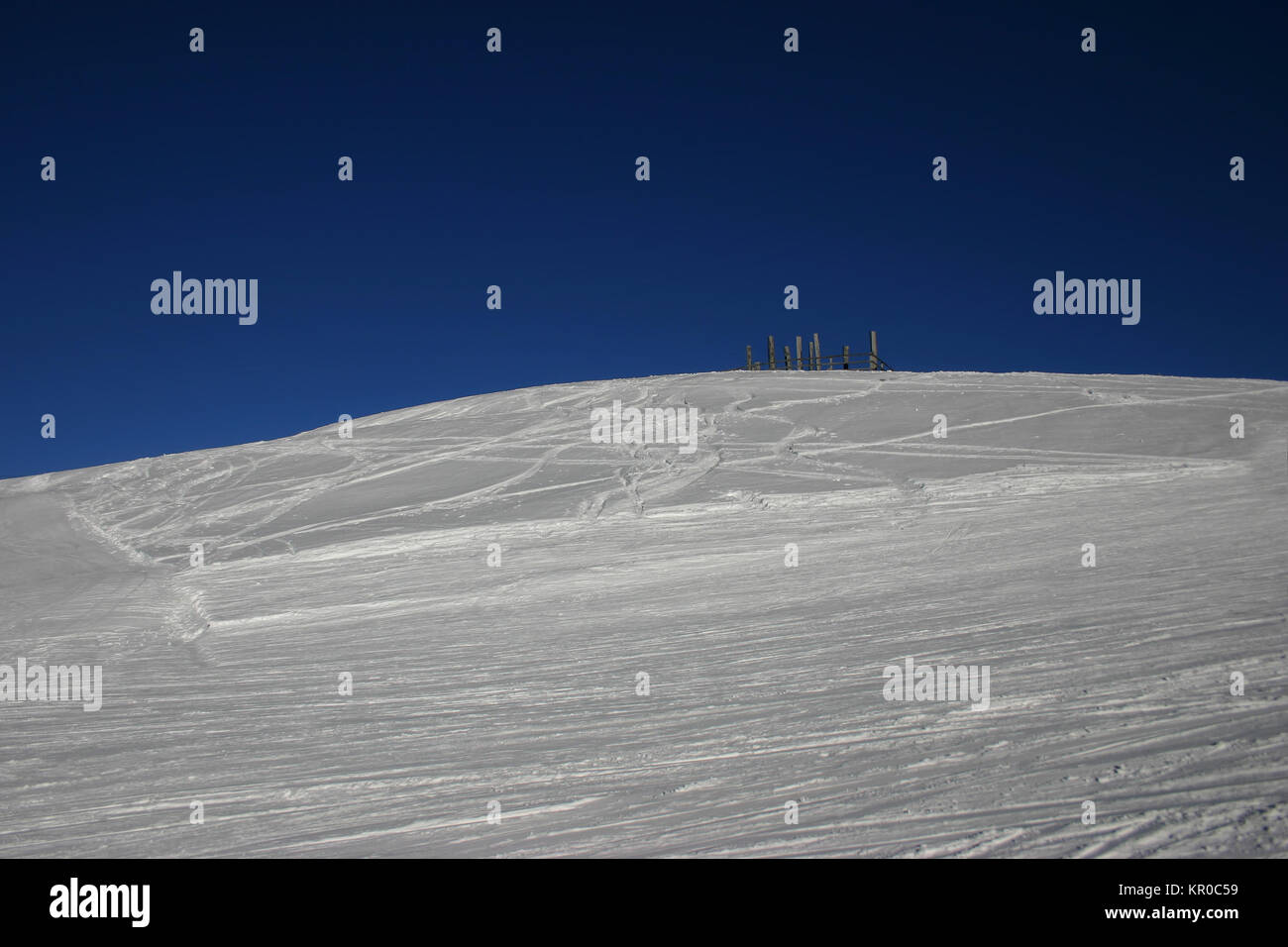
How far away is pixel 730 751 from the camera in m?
3.66

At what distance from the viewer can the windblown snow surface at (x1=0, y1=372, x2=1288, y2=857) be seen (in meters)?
2.97

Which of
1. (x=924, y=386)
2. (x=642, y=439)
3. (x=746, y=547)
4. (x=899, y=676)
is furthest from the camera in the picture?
(x=924, y=386)

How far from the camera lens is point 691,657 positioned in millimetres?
5445

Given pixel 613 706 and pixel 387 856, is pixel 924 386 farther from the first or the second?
pixel 387 856

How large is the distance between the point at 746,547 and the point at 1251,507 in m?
4.99

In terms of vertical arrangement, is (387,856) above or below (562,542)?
below

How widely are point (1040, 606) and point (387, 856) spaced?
434 centimetres

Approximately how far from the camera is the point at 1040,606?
5.45 metres

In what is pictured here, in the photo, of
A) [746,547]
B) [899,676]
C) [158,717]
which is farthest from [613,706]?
[746,547]

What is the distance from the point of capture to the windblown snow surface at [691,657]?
2.97m
